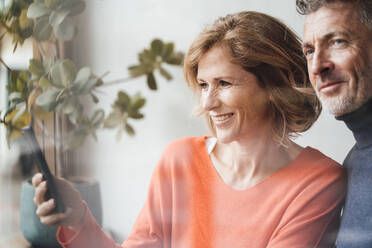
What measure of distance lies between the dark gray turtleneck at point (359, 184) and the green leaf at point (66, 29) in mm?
381

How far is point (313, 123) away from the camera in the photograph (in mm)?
386

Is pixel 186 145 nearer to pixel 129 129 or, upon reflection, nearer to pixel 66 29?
pixel 129 129

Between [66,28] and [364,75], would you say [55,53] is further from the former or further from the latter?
[364,75]

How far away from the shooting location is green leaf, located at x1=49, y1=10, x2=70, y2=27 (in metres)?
0.53

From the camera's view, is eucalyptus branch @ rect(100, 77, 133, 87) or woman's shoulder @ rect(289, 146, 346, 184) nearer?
woman's shoulder @ rect(289, 146, 346, 184)

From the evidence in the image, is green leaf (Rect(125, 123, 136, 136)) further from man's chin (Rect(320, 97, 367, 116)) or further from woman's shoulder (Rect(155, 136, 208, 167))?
man's chin (Rect(320, 97, 367, 116))

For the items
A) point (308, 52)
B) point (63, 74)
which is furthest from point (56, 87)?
point (308, 52)

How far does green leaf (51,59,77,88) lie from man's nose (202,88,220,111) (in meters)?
0.21

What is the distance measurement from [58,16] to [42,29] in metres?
0.04

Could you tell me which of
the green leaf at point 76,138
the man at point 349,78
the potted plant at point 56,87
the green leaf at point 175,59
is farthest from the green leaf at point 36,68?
the man at point 349,78

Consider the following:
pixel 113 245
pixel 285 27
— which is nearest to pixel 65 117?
pixel 113 245

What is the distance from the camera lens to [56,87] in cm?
53

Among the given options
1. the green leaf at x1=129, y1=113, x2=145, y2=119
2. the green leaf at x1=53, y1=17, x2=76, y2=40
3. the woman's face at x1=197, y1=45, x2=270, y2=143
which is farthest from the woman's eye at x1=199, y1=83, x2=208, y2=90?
the green leaf at x1=53, y1=17, x2=76, y2=40

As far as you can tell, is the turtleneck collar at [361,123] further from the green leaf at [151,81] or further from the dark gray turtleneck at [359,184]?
the green leaf at [151,81]
